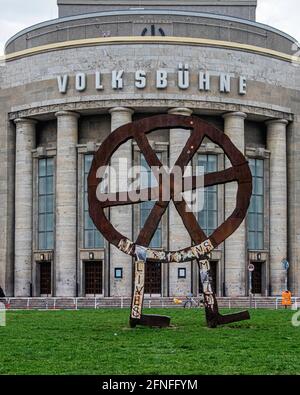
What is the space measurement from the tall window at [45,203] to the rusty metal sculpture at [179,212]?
106 feet

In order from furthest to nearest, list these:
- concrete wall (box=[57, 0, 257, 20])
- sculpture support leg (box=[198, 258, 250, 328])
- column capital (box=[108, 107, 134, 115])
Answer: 1. concrete wall (box=[57, 0, 257, 20])
2. column capital (box=[108, 107, 134, 115])
3. sculpture support leg (box=[198, 258, 250, 328])

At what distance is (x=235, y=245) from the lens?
5878 cm

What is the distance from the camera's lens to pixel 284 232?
2410 inches

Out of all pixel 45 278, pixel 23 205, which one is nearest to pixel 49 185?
pixel 23 205

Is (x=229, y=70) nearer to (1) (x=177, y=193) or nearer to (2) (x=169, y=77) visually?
(2) (x=169, y=77)

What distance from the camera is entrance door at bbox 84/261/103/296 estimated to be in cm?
5944

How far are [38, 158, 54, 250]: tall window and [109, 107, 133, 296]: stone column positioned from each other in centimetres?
554

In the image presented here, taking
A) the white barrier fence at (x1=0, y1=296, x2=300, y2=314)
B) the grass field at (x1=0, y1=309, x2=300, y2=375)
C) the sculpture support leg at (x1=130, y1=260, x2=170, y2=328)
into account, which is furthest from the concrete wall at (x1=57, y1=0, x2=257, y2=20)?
the sculpture support leg at (x1=130, y1=260, x2=170, y2=328)

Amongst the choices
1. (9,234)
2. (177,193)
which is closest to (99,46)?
(9,234)

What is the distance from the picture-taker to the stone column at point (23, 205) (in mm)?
60188

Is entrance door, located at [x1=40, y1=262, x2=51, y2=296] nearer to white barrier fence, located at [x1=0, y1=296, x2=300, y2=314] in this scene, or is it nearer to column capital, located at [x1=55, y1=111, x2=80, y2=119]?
white barrier fence, located at [x1=0, y1=296, x2=300, y2=314]

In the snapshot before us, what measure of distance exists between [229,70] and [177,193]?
32228 millimetres

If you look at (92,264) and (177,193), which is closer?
(177,193)

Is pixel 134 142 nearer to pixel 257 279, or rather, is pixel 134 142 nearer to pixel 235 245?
pixel 235 245
